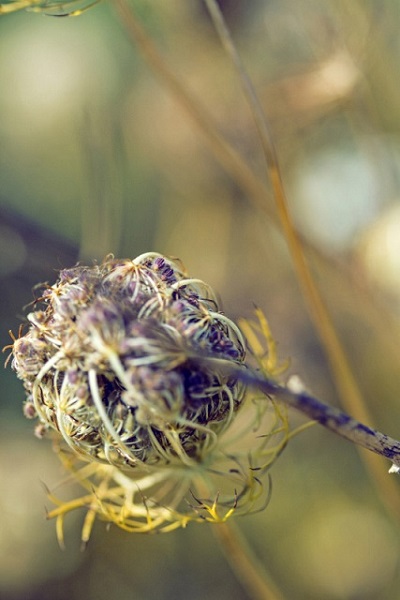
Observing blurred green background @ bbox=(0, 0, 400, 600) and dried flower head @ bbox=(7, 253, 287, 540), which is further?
blurred green background @ bbox=(0, 0, 400, 600)

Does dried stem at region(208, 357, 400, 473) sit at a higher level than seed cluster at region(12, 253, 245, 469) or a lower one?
lower

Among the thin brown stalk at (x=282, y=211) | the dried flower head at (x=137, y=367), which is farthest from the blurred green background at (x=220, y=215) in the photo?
the dried flower head at (x=137, y=367)

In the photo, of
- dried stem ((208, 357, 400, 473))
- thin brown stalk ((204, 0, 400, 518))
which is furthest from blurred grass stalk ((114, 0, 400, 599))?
dried stem ((208, 357, 400, 473))

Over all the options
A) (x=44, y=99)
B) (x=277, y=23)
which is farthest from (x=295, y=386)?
(x=44, y=99)

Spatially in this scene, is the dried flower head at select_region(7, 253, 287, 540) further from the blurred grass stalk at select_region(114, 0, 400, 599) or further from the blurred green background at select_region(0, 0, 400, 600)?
the blurred green background at select_region(0, 0, 400, 600)

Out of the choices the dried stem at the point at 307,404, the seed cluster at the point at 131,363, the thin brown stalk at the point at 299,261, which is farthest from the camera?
the thin brown stalk at the point at 299,261

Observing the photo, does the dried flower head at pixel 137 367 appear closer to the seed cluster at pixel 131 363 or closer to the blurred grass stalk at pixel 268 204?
the seed cluster at pixel 131 363

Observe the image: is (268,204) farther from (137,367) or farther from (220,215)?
(220,215)

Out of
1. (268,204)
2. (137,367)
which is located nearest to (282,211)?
(268,204)
